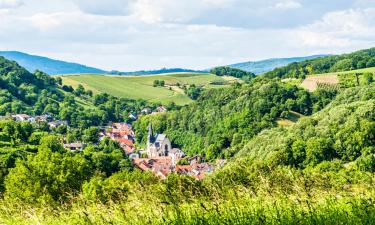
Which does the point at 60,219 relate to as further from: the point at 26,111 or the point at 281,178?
the point at 26,111

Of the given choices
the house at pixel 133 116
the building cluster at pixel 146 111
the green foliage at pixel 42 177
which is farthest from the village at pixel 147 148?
the green foliage at pixel 42 177

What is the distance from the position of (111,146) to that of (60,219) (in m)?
96.7

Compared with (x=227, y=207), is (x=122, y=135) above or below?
below

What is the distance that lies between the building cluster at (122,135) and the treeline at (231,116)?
5456 millimetres

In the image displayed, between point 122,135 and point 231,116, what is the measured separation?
35215 millimetres

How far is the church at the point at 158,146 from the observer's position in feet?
440

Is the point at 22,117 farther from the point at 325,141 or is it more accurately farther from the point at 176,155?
the point at 325,141

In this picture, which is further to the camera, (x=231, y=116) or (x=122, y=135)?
(x=122, y=135)

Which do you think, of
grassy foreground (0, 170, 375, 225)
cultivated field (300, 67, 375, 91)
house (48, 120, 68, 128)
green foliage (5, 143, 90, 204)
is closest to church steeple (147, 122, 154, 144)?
house (48, 120, 68, 128)

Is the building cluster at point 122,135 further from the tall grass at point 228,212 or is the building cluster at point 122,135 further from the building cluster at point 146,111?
the tall grass at point 228,212

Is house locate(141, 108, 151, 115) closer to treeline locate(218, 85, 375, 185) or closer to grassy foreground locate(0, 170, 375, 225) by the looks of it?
treeline locate(218, 85, 375, 185)

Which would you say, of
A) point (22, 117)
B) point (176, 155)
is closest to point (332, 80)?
point (176, 155)

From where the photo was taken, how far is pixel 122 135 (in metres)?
150

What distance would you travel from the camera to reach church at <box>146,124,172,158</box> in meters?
134
